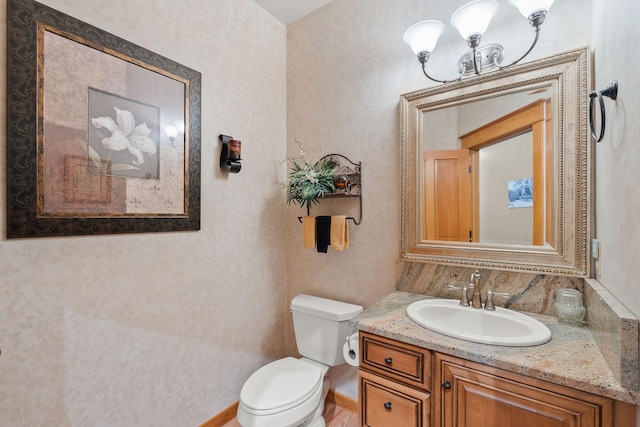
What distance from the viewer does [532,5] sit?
1109 mm

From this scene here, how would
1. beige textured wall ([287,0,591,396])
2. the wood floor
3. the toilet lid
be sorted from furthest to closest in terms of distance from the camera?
the wood floor → beige textured wall ([287,0,591,396]) → the toilet lid

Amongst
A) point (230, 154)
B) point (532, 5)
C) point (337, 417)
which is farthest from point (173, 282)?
point (532, 5)

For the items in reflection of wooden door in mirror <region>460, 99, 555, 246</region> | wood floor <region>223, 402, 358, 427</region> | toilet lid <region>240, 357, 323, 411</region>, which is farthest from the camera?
wood floor <region>223, 402, 358, 427</region>

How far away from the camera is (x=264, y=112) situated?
78.4 inches

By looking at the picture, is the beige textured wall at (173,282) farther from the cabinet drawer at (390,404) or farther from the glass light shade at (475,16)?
the glass light shade at (475,16)

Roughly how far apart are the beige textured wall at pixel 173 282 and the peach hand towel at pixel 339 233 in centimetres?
52

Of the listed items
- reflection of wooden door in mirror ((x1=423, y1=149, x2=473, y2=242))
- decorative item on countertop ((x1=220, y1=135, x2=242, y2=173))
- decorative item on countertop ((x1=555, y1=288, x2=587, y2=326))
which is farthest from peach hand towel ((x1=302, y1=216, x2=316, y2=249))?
decorative item on countertop ((x1=555, y1=288, x2=587, y2=326))

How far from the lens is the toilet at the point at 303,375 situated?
132 cm

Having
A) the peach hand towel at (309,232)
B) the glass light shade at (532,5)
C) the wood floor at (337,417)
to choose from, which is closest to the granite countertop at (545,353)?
the peach hand towel at (309,232)

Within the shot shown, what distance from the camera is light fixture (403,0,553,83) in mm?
1115

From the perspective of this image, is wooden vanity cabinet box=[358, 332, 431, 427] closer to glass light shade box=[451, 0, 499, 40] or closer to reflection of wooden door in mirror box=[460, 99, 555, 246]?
reflection of wooden door in mirror box=[460, 99, 555, 246]

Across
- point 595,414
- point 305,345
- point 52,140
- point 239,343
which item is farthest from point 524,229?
point 52,140

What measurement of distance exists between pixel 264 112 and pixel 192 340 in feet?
4.98

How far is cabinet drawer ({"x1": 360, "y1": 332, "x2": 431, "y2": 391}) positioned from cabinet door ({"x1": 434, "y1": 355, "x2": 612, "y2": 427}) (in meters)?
0.05
